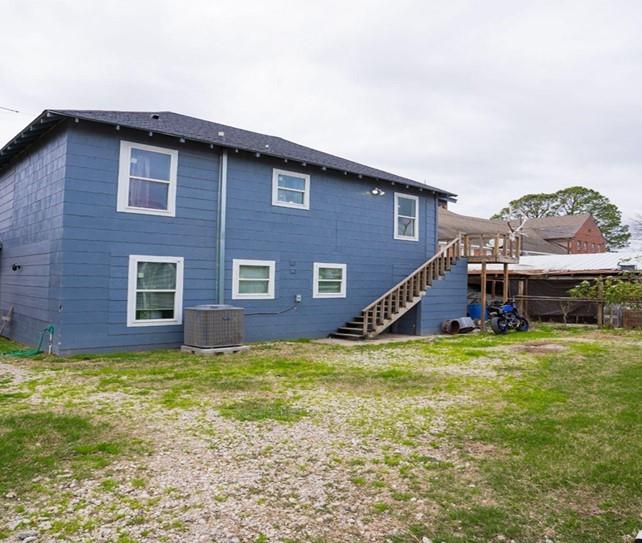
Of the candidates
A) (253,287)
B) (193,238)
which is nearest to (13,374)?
(193,238)

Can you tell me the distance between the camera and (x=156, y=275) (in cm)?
1003

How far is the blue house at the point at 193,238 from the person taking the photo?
9234 mm

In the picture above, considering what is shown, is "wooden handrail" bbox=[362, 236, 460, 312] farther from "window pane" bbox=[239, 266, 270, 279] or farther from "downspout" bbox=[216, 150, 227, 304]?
"downspout" bbox=[216, 150, 227, 304]

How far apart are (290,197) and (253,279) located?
7.46 ft

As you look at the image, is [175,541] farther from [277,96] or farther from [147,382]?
[277,96]

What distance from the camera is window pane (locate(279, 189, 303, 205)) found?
1209cm

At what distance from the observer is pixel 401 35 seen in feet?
38.4

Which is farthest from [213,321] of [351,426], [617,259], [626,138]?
[626,138]

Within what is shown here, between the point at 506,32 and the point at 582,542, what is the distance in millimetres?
11042

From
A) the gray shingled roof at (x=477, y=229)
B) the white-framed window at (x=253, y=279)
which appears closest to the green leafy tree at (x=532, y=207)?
the gray shingled roof at (x=477, y=229)

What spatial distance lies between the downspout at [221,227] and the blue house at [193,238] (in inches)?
1.2

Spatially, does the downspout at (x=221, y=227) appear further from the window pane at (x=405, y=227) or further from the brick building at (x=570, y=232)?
the brick building at (x=570, y=232)

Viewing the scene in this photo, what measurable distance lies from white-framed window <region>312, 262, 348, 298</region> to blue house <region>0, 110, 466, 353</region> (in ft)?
0.12

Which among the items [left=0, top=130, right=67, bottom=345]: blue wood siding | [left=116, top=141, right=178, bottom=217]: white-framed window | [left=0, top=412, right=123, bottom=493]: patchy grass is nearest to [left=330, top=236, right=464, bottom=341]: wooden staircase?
[left=116, top=141, right=178, bottom=217]: white-framed window
